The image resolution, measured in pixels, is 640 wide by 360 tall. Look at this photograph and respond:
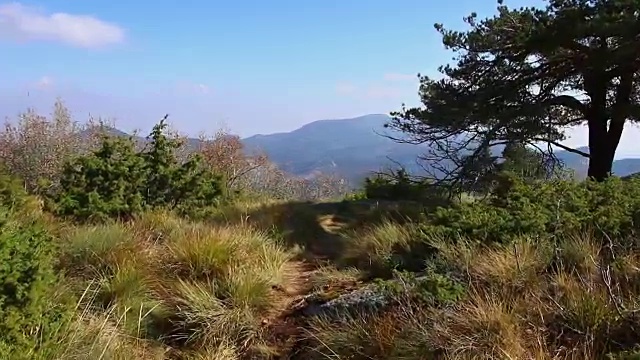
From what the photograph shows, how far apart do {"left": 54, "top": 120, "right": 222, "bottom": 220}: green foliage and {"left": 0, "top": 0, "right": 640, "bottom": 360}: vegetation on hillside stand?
3 cm

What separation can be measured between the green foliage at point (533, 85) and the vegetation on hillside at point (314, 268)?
114mm

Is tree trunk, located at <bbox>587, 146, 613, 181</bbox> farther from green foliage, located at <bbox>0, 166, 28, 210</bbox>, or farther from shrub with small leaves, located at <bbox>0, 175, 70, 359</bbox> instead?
shrub with small leaves, located at <bbox>0, 175, 70, 359</bbox>

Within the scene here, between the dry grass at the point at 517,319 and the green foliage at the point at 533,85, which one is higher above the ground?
the green foliage at the point at 533,85

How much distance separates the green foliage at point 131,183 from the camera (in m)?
7.78

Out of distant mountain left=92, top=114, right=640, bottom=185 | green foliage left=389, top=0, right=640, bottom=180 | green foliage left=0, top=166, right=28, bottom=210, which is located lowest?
distant mountain left=92, top=114, right=640, bottom=185

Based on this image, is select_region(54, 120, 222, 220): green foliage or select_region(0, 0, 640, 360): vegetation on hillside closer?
select_region(0, 0, 640, 360): vegetation on hillside

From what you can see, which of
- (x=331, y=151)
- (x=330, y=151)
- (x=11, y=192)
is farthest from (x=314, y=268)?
(x=330, y=151)

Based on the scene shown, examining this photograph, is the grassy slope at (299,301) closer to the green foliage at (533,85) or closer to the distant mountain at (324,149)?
the green foliage at (533,85)

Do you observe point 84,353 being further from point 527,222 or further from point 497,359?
point 527,222

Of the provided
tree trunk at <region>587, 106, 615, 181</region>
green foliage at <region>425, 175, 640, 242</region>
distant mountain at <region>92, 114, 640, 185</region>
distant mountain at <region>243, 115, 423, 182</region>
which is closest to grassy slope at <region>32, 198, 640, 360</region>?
green foliage at <region>425, 175, 640, 242</region>

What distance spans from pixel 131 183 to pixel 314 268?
336 cm

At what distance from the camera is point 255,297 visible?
5.24m

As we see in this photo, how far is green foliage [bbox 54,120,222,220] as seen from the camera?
25.5 ft

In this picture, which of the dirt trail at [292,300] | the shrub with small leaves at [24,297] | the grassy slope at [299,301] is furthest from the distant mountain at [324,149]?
the shrub with small leaves at [24,297]
